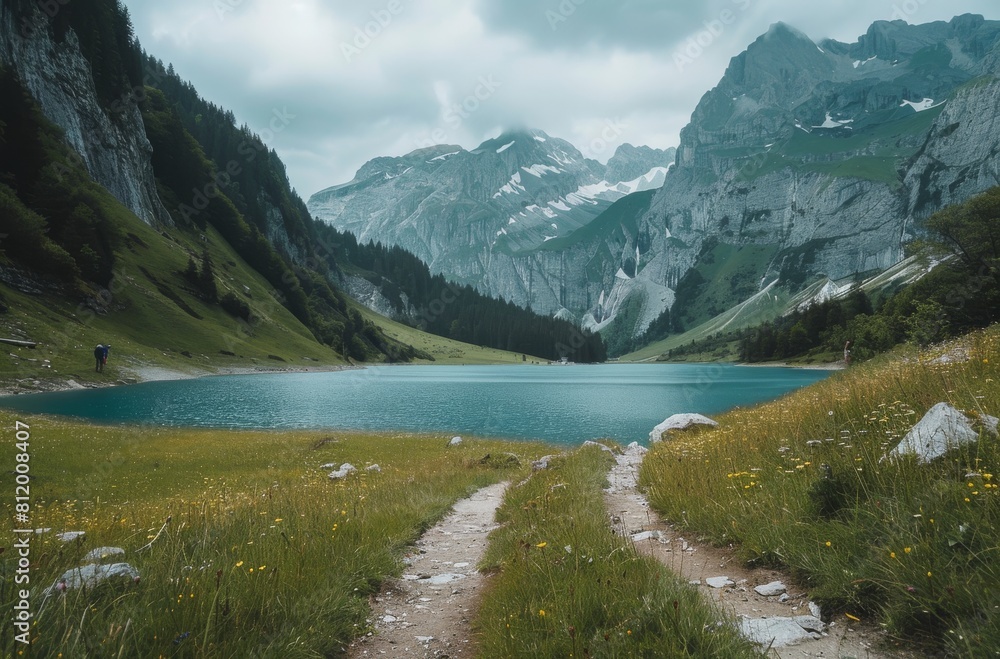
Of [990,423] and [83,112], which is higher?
[83,112]

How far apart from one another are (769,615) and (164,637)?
5.92 m

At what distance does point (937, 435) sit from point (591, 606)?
4.81 metres

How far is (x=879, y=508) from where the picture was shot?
541 cm

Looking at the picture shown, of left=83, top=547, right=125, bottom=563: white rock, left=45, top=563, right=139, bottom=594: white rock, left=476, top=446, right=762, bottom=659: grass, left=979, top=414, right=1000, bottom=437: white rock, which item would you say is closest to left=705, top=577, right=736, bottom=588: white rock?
left=476, top=446, right=762, bottom=659: grass

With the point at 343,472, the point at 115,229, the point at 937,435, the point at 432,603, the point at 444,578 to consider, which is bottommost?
the point at 343,472

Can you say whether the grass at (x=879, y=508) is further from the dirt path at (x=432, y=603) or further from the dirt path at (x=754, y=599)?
the dirt path at (x=432, y=603)

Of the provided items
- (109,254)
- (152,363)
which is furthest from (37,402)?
(109,254)

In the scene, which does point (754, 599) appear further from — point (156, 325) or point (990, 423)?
point (156, 325)

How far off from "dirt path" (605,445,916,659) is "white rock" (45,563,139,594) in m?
6.06

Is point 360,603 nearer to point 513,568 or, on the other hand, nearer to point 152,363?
point 513,568

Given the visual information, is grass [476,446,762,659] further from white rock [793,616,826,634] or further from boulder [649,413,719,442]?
boulder [649,413,719,442]

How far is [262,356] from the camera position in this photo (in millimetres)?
112938

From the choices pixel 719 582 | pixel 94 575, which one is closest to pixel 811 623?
pixel 719 582

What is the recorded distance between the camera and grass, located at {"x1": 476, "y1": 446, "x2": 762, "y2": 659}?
13.5ft
